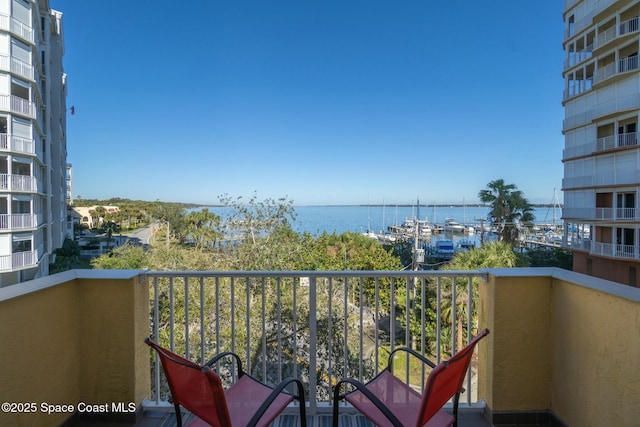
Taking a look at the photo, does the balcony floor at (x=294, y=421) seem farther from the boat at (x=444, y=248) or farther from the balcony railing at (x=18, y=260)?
the boat at (x=444, y=248)

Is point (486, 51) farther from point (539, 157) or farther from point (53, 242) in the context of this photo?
point (53, 242)

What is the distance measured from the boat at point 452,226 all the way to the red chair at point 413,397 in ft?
93.7

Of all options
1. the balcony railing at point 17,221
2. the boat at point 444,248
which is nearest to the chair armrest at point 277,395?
the balcony railing at point 17,221

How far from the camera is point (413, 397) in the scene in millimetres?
1545

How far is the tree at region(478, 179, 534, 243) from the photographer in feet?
48.7

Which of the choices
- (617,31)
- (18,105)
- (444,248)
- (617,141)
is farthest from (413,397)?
(444,248)

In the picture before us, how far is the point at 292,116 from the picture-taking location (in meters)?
19.2

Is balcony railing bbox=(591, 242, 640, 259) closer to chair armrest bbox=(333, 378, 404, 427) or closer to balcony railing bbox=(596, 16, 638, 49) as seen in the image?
balcony railing bbox=(596, 16, 638, 49)

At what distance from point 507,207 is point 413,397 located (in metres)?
16.1

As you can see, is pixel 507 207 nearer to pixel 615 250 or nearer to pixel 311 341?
pixel 615 250

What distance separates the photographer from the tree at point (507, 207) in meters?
14.8

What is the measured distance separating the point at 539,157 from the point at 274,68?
584 inches

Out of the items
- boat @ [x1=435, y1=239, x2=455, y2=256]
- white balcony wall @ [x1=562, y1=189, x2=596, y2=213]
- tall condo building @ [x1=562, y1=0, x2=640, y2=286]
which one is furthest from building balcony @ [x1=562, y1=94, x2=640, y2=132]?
boat @ [x1=435, y1=239, x2=455, y2=256]

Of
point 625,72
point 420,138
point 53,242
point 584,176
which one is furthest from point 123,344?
point 420,138
